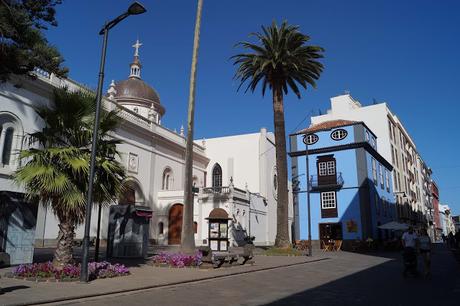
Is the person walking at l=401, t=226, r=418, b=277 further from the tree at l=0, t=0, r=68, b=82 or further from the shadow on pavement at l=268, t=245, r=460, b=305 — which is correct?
the tree at l=0, t=0, r=68, b=82

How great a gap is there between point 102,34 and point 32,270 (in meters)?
7.54

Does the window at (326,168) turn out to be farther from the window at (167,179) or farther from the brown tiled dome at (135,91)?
the brown tiled dome at (135,91)

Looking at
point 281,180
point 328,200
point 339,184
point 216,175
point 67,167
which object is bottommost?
point 67,167

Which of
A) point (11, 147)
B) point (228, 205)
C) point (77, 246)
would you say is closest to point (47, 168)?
point (11, 147)

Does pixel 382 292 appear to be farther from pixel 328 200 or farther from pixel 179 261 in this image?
pixel 328 200

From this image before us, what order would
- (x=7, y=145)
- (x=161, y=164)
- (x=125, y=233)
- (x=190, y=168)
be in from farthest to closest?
(x=161, y=164) < (x=7, y=145) < (x=125, y=233) < (x=190, y=168)

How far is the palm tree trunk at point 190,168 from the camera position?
17.8 metres

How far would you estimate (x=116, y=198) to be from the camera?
13.6 metres

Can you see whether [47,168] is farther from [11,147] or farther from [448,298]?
[11,147]

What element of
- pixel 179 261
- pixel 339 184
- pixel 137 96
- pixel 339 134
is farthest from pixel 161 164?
pixel 179 261

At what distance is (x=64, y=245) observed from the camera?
12.2 metres

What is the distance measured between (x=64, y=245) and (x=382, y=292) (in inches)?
372

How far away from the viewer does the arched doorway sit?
38594mm

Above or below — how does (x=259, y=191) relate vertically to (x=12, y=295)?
above
